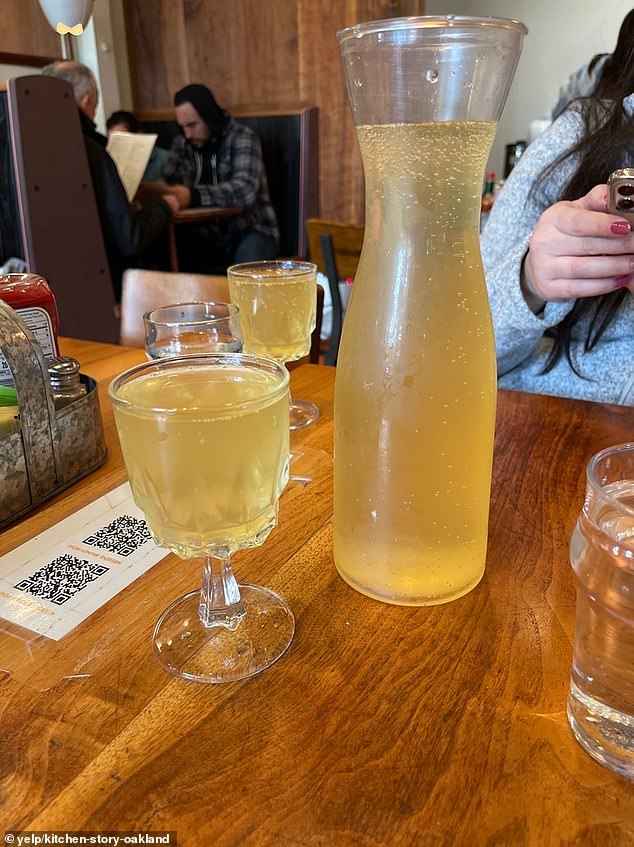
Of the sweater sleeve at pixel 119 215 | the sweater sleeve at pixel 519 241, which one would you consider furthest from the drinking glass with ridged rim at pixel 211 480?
the sweater sleeve at pixel 119 215

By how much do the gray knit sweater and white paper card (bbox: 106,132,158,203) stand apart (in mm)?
1988

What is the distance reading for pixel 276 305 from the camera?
0.82 meters

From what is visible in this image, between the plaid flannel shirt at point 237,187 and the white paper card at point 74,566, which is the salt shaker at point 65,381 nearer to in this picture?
the white paper card at point 74,566

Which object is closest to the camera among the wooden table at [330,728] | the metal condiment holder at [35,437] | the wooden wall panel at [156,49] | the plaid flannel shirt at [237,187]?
the wooden table at [330,728]

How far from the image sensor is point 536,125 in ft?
13.2

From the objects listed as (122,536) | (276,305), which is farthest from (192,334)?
(122,536)

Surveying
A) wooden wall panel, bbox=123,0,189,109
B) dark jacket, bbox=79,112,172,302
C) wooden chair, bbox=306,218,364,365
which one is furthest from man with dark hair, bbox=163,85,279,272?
wooden chair, bbox=306,218,364,365

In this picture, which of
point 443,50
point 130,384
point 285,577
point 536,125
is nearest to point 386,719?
point 285,577

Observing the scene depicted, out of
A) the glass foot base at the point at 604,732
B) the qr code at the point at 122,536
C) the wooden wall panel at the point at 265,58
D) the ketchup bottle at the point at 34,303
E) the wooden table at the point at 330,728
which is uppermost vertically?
the wooden wall panel at the point at 265,58

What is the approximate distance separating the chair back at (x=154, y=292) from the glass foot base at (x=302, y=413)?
1.50 feet

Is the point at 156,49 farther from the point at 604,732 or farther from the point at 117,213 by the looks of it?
the point at 604,732

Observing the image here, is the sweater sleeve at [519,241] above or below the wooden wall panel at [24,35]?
below

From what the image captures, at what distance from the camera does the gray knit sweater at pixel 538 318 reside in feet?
2.86

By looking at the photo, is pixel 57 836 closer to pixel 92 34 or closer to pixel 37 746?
pixel 37 746
